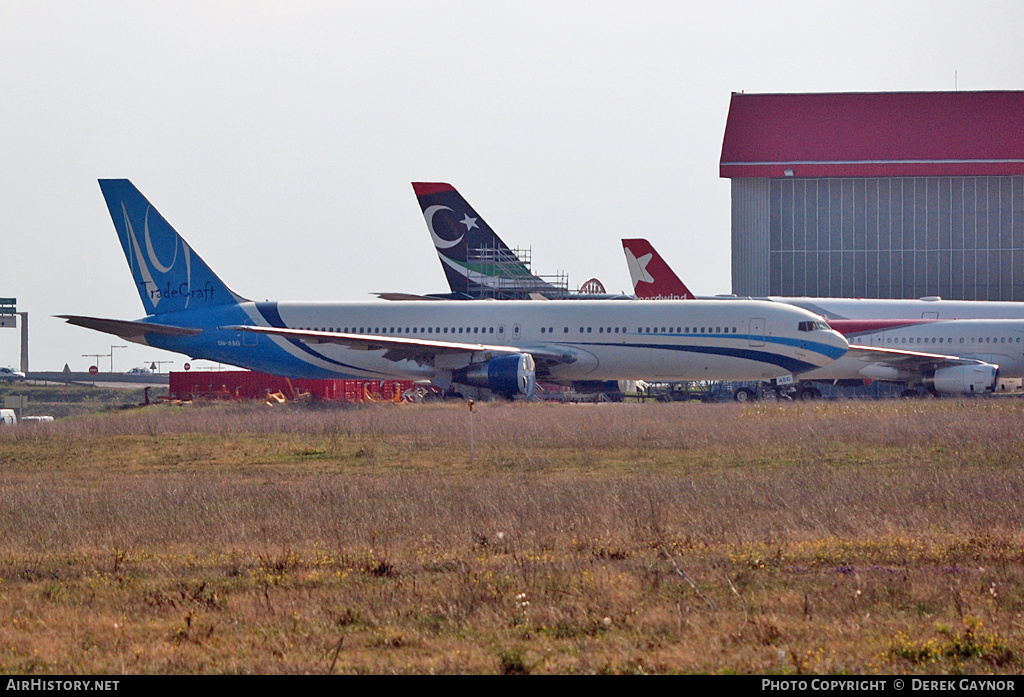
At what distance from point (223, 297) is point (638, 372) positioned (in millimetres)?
15423

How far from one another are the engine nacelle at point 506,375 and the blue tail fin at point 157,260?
1107 cm

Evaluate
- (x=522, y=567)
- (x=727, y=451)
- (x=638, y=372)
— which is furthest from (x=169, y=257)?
(x=522, y=567)

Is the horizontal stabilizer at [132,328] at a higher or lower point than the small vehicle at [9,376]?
higher

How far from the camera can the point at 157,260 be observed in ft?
144

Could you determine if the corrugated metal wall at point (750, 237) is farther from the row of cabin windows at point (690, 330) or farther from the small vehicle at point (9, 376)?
the small vehicle at point (9, 376)

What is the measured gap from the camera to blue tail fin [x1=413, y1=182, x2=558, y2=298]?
6438cm

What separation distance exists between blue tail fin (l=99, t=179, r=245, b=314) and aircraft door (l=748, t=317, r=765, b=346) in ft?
61.1

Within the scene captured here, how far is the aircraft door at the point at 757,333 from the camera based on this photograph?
39.3m

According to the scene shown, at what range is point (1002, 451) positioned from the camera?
2034 cm

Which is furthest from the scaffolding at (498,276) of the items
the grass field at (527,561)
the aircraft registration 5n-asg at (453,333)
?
the grass field at (527,561)

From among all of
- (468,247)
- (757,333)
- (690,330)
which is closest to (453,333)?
(690,330)

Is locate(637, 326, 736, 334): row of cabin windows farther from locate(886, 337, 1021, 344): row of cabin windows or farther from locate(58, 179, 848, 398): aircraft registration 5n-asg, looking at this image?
A: locate(886, 337, 1021, 344): row of cabin windows

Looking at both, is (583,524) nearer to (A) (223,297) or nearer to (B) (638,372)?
(B) (638,372)

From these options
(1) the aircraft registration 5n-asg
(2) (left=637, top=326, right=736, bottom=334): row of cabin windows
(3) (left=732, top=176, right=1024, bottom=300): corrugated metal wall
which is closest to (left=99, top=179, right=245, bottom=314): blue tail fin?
(1) the aircraft registration 5n-asg
